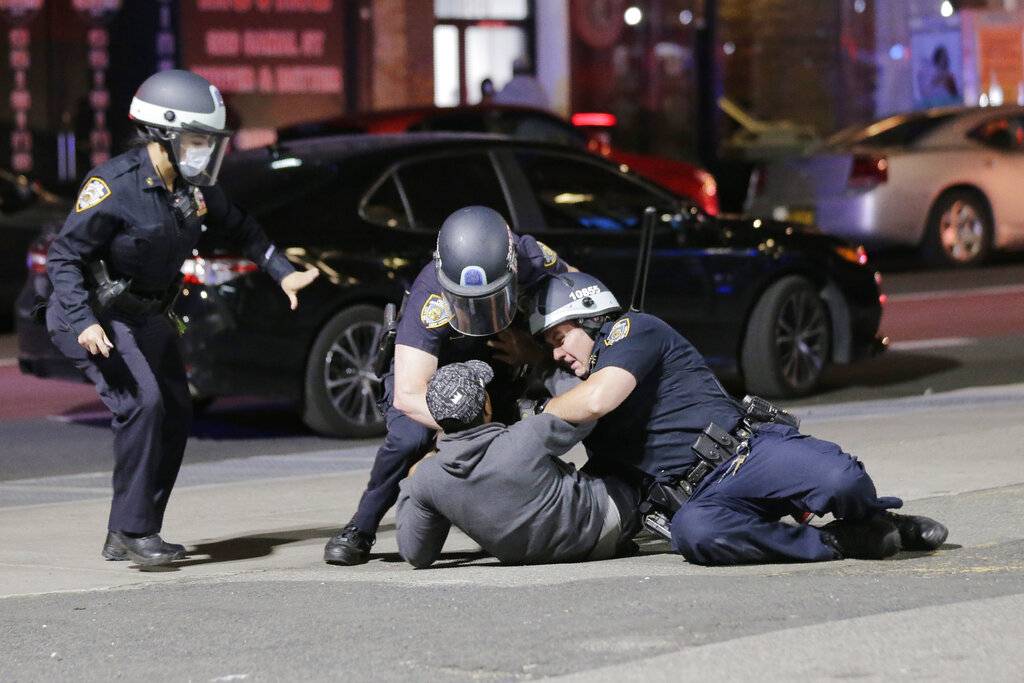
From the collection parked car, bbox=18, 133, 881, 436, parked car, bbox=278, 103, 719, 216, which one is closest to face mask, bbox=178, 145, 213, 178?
parked car, bbox=18, 133, 881, 436

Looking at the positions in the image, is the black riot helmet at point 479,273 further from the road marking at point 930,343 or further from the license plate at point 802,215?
the license plate at point 802,215

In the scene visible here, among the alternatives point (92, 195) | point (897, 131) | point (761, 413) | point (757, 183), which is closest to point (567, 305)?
point (761, 413)

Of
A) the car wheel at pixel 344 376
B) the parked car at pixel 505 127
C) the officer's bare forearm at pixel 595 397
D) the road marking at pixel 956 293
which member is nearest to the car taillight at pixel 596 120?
the parked car at pixel 505 127

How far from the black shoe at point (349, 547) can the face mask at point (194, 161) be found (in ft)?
4.39

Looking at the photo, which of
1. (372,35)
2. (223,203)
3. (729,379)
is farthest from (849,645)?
(372,35)

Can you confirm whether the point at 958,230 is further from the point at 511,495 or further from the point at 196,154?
the point at 511,495

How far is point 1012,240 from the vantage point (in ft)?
58.7

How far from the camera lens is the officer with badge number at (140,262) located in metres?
6.51

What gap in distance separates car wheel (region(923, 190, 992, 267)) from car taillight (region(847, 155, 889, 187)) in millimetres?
760

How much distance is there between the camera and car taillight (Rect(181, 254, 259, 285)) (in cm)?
895

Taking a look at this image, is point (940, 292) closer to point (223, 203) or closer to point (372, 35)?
point (372, 35)

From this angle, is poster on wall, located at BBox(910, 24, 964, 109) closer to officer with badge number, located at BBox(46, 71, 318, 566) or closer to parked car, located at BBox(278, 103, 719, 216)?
parked car, located at BBox(278, 103, 719, 216)

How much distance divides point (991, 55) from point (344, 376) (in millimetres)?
17013

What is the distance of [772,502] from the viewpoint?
239 inches
